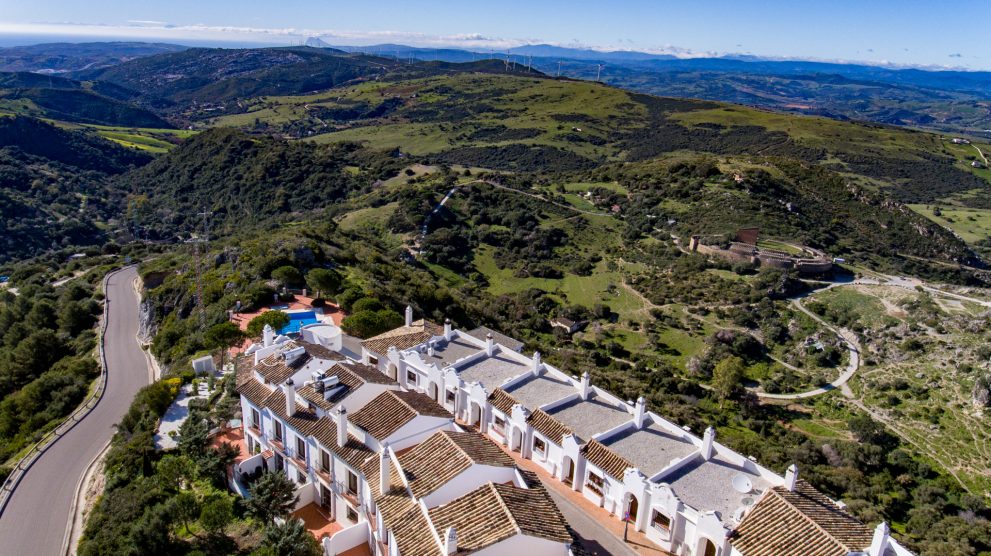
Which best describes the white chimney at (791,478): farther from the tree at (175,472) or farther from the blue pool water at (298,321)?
the blue pool water at (298,321)

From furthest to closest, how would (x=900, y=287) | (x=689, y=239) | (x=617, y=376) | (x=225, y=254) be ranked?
1. (x=689, y=239)
2. (x=900, y=287)
3. (x=225, y=254)
4. (x=617, y=376)

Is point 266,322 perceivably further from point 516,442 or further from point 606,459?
point 606,459

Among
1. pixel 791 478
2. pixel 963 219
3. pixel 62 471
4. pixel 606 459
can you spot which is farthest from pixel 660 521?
pixel 963 219

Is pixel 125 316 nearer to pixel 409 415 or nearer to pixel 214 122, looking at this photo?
pixel 409 415

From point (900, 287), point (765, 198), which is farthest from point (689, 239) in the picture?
point (900, 287)

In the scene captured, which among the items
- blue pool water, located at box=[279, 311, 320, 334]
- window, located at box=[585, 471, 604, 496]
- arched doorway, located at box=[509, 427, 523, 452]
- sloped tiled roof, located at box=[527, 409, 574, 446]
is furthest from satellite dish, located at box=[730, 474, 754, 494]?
blue pool water, located at box=[279, 311, 320, 334]

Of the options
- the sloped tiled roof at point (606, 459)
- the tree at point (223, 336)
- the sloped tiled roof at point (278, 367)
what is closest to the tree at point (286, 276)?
the tree at point (223, 336)
